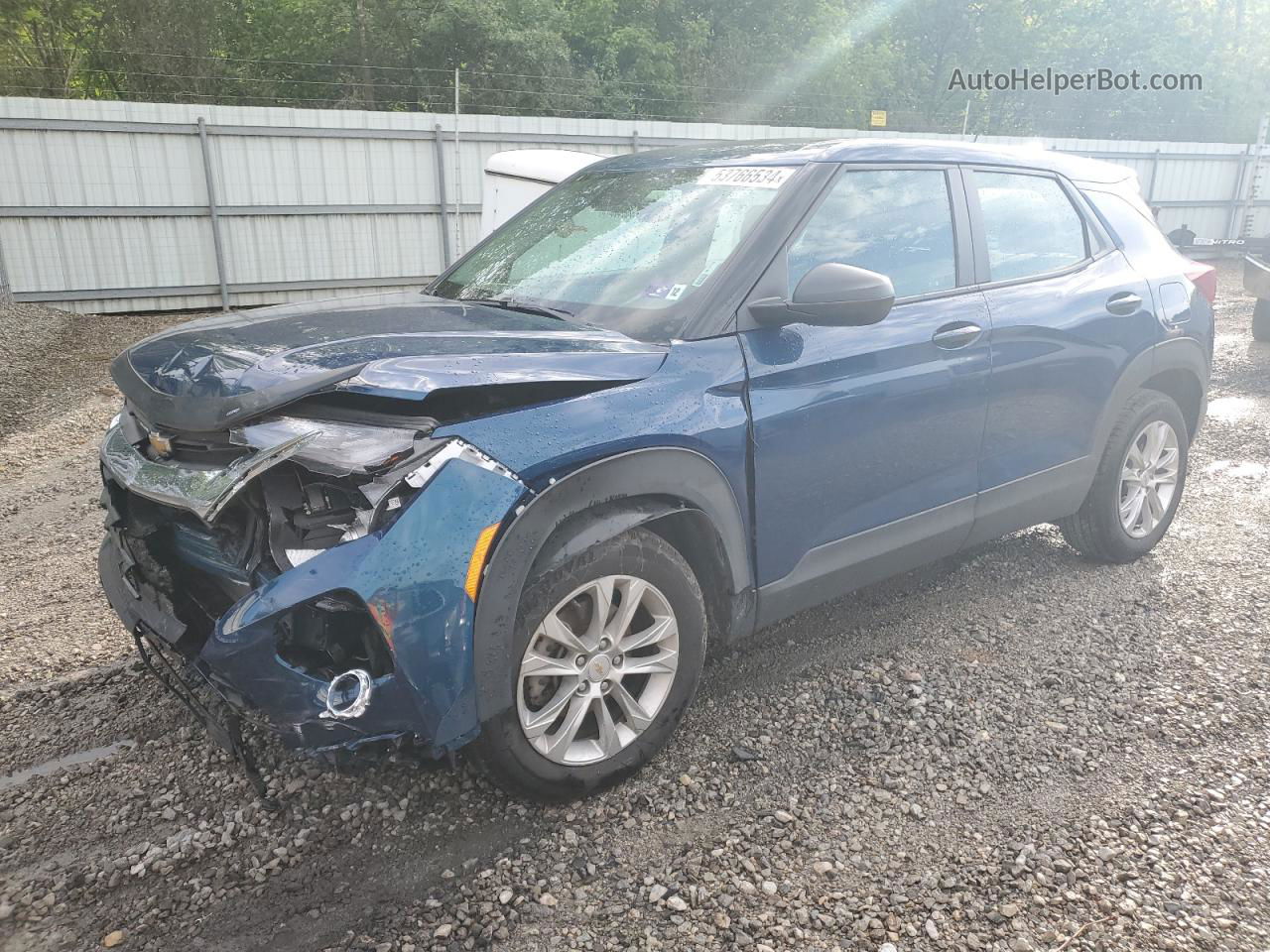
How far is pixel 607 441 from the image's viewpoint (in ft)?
8.71

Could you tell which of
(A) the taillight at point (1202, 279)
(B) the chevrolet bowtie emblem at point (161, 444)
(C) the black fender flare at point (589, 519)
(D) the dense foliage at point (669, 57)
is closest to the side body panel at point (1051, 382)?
(A) the taillight at point (1202, 279)

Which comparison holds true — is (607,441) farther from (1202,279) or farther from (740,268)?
(1202,279)

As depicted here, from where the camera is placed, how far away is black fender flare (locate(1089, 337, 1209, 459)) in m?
4.27

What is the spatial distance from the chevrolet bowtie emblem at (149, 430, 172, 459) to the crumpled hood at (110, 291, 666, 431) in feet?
0.15

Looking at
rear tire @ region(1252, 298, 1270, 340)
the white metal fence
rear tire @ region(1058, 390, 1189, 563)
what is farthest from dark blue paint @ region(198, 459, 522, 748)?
rear tire @ region(1252, 298, 1270, 340)

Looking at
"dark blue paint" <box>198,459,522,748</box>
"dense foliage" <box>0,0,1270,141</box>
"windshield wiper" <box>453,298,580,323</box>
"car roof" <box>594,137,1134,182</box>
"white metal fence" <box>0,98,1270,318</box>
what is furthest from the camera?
"dense foliage" <box>0,0,1270,141</box>

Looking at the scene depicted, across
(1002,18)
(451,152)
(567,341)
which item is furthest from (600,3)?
(567,341)

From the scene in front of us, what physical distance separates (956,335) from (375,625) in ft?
7.68

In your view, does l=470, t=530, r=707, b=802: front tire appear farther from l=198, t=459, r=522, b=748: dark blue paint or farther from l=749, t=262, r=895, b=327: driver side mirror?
l=749, t=262, r=895, b=327: driver side mirror

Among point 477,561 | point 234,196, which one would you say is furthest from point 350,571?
point 234,196

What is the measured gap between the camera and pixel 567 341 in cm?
283

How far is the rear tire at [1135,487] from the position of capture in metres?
4.42

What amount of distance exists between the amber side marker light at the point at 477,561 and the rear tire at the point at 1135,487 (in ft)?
10.3

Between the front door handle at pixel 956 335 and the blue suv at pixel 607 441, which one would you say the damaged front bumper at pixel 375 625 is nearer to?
the blue suv at pixel 607 441
